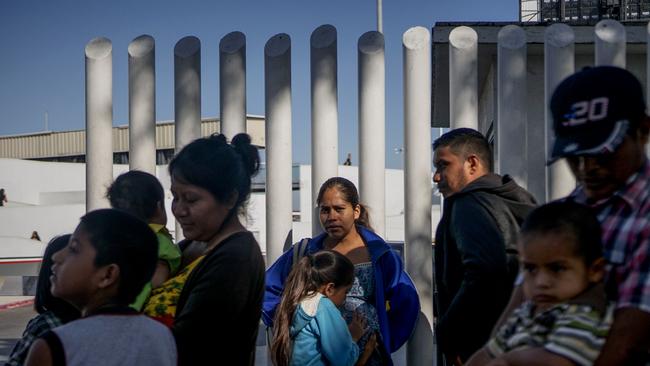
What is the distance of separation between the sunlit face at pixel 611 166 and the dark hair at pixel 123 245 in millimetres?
1150

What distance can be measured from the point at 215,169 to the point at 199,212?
15cm

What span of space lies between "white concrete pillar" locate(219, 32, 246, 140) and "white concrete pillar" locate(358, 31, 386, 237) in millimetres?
747

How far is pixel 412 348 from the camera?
198 inches

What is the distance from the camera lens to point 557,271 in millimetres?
2045

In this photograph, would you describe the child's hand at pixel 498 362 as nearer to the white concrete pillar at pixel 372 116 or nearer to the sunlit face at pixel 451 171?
the sunlit face at pixel 451 171

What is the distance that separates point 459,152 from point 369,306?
1.17 m

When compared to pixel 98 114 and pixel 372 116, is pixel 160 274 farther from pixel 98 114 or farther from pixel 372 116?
pixel 98 114

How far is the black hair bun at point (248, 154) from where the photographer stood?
2983 millimetres

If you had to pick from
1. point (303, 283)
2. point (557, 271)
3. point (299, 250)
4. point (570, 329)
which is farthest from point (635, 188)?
point (299, 250)

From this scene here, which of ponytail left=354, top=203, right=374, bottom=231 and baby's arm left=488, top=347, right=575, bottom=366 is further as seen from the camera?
ponytail left=354, top=203, right=374, bottom=231

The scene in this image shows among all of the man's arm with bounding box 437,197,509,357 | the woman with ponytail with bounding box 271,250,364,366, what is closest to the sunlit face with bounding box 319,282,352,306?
the woman with ponytail with bounding box 271,250,364,366

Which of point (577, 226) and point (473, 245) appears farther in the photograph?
point (473, 245)

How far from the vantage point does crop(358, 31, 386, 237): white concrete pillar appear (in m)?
5.18

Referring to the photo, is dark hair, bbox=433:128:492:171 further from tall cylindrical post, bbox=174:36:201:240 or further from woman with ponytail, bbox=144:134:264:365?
tall cylindrical post, bbox=174:36:201:240
